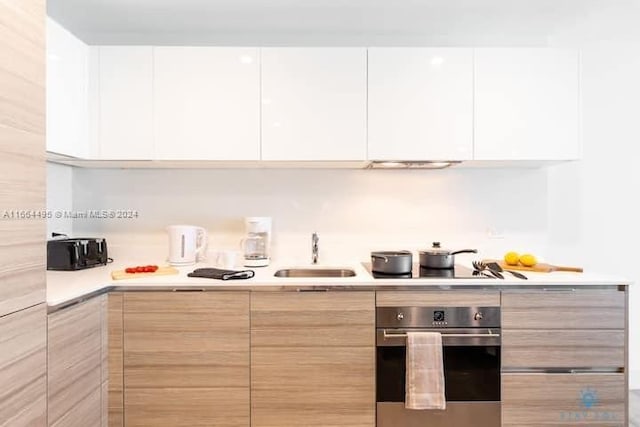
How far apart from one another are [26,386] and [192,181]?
1469mm

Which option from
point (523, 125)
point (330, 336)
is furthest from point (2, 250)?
point (523, 125)

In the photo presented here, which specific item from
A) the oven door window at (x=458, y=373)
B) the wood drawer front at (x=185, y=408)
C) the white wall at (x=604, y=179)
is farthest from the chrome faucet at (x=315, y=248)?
the white wall at (x=604, y=179)

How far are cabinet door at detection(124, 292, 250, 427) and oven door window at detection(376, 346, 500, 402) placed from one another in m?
0.67

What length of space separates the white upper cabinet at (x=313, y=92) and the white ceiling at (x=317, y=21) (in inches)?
12.4

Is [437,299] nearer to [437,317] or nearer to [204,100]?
[437,317]

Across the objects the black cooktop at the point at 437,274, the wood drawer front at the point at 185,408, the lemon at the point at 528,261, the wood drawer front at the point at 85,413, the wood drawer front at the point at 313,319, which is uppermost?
the lemon at the point at 528,261

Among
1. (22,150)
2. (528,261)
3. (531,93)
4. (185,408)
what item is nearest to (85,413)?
(185,408)

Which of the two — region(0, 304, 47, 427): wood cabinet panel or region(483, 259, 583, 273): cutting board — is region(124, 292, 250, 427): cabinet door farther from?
region(483, 259, 583, 273): cutting board

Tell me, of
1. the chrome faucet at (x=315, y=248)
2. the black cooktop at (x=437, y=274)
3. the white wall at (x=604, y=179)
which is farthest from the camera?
the white wall at (x=604, y=179)

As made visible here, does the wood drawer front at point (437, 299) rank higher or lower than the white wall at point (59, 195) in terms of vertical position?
lower

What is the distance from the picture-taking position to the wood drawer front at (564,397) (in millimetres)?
1804

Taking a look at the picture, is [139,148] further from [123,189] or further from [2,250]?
[2,250]

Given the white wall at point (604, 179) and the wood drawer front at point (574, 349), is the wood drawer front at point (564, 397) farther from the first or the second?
the white wall at point (604, 179)

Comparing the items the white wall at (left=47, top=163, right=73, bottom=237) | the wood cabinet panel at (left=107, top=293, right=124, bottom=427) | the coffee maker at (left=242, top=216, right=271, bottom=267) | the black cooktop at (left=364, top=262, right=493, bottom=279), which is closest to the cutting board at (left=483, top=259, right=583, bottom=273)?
the black cooktop at (left=364, top=262, right=493, bottom=279)
